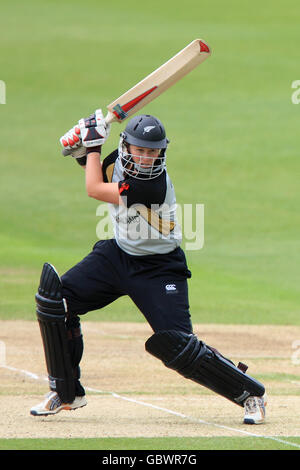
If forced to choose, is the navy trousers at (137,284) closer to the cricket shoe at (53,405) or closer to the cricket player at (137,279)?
the cricket player at (137,279)

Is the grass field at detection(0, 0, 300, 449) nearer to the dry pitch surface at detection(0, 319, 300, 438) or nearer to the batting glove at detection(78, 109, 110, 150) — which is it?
the dry pitch surface at detection(0, 319, 300, 438)

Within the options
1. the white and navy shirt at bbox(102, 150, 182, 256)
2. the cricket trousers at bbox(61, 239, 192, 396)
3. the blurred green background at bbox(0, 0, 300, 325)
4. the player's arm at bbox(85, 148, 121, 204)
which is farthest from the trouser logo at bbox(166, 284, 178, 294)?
the blurred green background at bbox(0, 0, 300, 325)

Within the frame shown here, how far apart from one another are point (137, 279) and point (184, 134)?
19002 millimetres

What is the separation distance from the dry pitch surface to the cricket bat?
1796 millimetres

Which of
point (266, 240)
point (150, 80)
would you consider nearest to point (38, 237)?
point (266, 240)

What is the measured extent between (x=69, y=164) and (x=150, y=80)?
16649 mm

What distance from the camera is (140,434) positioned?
558 cm

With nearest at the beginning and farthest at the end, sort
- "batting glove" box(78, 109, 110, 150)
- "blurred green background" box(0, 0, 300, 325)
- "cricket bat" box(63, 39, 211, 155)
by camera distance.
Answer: "batting glove" box(78, 109, 110, 150) → "cricket bat" box(63, 39, 211, 155) → "blurred green background" box(0, 0, 300, 325)

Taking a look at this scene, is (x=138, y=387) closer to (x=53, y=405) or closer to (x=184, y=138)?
(x=53, y=405)

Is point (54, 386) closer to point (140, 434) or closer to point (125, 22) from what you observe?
point (140, 434)

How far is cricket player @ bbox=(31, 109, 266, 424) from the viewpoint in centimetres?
589

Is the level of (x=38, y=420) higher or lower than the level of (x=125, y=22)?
lower

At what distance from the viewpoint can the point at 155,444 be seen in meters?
5.29

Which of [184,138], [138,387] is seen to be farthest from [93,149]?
[184,138]
